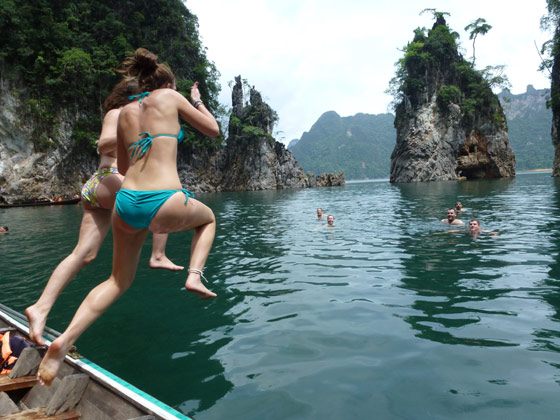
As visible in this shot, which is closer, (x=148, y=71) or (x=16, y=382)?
(x=148, y=71)

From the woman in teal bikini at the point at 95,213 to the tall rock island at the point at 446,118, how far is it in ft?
218

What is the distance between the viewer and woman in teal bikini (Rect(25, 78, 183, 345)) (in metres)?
2.94

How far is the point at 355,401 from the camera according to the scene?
3092 mm

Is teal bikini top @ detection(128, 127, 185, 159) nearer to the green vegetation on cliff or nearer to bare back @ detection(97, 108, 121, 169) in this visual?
bare back @ detection(97, 108, 121, 169)

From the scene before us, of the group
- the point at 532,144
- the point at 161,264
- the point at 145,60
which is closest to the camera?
the point at 145,60

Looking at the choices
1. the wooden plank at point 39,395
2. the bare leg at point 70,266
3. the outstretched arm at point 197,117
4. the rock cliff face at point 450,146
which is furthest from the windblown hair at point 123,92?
the rock cliff face at point 450,146

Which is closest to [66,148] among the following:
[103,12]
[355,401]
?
[103,12]

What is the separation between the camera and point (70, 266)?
3.05 metres

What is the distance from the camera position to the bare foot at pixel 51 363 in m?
2.32

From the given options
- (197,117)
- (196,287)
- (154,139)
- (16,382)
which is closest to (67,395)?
(16,382)

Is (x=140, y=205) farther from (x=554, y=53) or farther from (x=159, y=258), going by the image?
(x=554, y=53)

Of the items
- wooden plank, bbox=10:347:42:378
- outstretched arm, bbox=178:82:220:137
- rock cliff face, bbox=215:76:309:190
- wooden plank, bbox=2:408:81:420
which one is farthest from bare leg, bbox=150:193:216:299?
rock cliff face, bbox=215:76:309:190

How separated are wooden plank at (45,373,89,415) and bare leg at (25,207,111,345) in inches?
25.5

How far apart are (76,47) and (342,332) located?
51.7 metres
